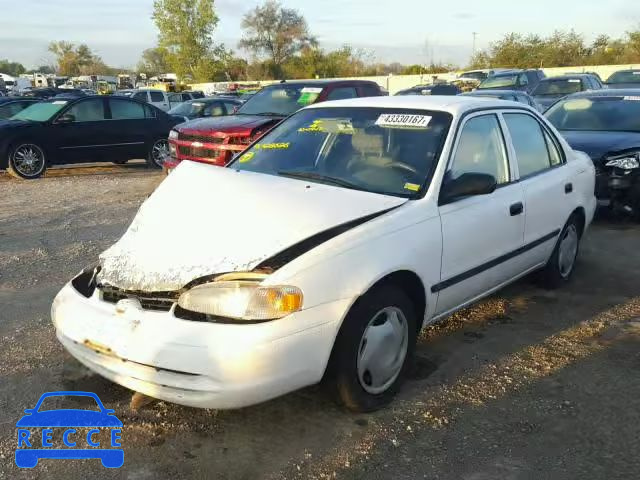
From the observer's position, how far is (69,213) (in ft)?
26.9

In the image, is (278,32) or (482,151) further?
(278,32)

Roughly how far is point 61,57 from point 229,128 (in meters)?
91.2

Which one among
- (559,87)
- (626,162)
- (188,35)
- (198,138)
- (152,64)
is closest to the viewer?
(626,162)

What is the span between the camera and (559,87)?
15.5 meters

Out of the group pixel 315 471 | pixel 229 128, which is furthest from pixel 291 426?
pixel 229 128

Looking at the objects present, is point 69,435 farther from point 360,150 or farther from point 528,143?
point 528,143

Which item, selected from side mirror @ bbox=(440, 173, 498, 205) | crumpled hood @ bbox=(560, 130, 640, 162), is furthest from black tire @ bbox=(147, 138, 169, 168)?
side mirror @ bbox=(440, 173, 498, 205)

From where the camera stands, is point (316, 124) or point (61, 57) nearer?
point (316, 124)

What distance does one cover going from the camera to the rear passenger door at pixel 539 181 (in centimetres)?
440

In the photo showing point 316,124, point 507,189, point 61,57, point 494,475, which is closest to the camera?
point 494,475

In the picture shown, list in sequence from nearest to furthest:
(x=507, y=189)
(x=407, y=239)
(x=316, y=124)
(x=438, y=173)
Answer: (x=407, y=239) → (x=438, y=173) → (x=507, y=189) → (x=316, y=124)

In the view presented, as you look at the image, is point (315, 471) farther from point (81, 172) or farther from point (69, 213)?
point (81, 172)

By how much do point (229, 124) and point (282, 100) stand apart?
119 cm

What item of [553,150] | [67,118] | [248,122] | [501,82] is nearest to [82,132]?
[67,118]
